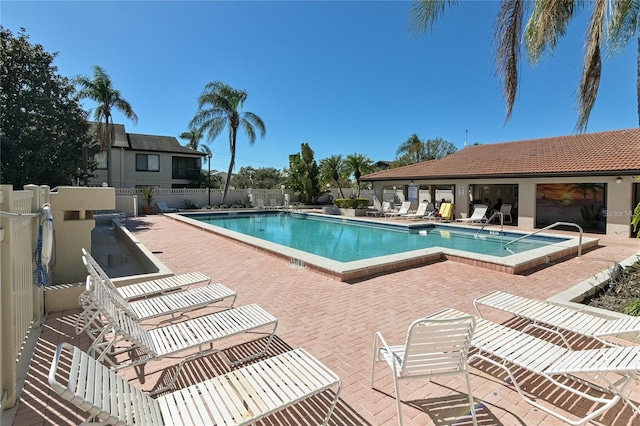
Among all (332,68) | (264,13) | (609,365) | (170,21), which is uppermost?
(332,68)

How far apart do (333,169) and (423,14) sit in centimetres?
2590

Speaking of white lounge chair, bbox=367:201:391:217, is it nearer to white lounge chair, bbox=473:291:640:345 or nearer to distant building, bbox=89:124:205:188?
white lounge chair, bbox=473:291:640:345

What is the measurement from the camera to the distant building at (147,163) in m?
31.1

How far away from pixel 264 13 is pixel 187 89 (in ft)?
60.7

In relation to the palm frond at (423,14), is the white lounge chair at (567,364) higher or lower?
lower

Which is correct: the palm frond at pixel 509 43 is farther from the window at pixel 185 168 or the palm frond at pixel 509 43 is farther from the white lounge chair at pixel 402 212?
the window at pixel 185 168

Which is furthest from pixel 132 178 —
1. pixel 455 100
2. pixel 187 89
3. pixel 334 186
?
pixel 455 100

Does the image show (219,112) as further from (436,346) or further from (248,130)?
(436,346)

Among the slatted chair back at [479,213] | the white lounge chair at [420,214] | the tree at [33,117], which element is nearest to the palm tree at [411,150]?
the white lounge chair at [420,214]

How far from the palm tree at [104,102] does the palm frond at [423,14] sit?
1032 inches

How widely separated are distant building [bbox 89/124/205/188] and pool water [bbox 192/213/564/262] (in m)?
15.4

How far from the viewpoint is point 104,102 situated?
25438mm

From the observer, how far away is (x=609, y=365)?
9.02 feet

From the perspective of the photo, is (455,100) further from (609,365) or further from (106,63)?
(609,365)
